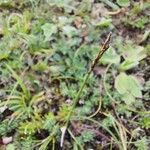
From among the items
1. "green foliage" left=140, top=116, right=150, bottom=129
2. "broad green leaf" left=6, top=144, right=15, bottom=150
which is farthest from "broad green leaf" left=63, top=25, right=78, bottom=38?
"broad green leaf" left=6, top=144, right=15, bottom=150

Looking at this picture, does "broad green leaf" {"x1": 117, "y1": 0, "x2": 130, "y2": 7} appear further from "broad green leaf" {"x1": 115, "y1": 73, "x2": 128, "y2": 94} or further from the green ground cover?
"broad green leaf" {"x1": 115, "y1": 73, "x2": 128, "y2": 94}

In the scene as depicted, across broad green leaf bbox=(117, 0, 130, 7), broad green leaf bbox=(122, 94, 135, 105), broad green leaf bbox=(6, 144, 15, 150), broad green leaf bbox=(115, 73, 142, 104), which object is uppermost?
broad green leaf bbox=(117, 0, 130, 7)

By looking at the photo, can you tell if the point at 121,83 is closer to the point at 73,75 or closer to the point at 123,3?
the point at 73,75

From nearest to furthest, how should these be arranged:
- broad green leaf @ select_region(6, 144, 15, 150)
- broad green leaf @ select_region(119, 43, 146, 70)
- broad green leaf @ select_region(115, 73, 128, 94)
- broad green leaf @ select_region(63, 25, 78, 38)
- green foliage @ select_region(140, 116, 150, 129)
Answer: broad green leaf @ select_region(6, 144, 15, 150), green foliage @ select_region(140, 116, 150, 129), broad green leaf @ select_region(115, 73, 128, 94), broad green leaf @ select_region(119, 43, 146, 70), broad green leaf @ select_region(63, 25, 78, 38)

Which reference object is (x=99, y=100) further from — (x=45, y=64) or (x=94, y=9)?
(x=94, y=9)

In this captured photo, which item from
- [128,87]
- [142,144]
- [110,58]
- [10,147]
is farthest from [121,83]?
[10,147]

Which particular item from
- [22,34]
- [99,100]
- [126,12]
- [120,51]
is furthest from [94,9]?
[99,100]

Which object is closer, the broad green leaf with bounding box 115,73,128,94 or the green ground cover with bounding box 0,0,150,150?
the green ground cover with bounding box 0,0,150,150

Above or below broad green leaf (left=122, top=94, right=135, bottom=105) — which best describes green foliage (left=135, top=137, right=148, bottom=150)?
below
